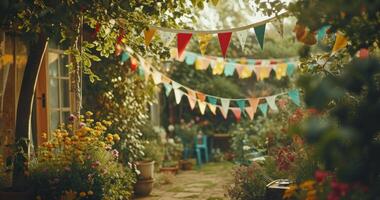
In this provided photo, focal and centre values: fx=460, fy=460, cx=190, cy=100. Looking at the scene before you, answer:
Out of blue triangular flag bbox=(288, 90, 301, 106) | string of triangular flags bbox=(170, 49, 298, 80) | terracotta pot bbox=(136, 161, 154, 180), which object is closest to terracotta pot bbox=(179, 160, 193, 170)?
string of triangular flags bbox=(170, 49, 298, 80)

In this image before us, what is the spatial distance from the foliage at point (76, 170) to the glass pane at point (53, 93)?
1.20 meters

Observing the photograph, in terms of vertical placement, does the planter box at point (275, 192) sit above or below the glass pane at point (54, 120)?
below

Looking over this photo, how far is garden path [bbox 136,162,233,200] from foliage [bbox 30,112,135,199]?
4.84 feet

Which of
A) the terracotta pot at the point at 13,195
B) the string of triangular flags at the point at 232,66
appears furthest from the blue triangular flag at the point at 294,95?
the terracotta pot at the point at 13,195

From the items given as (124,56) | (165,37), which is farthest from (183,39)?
(124,56)

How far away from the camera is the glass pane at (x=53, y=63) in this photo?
5.63 m

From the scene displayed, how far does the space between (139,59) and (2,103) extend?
2051 millimetres

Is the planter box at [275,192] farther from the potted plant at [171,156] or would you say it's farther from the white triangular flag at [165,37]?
the potted plant at [171,156]

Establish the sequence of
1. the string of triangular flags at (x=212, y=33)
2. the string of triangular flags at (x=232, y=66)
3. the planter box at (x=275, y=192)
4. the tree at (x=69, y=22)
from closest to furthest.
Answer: the tree at (x=69, y=22)
the planter box at (x=275, y=192)
the string of triangular flags at (x=212, y=33)
the string of triangular flags at (x=232, y=66)

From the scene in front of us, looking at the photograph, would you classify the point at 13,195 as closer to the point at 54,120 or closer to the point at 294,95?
the point at 54,120

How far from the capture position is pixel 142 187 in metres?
6.08

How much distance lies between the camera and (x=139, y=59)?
20.6 ft

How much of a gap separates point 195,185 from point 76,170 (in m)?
2.92

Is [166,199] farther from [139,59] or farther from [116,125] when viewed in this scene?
[139,59]
